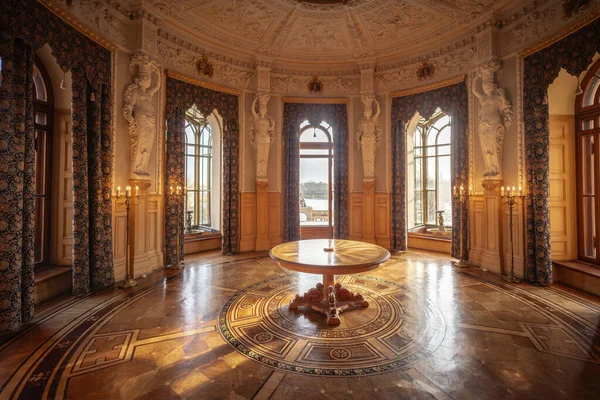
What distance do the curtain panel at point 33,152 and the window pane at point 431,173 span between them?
7.41 meters

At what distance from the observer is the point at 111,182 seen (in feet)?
14.8

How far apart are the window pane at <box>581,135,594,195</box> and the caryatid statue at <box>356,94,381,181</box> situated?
3675 mm

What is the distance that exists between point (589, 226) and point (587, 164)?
1.01m

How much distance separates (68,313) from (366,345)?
11.5 ft

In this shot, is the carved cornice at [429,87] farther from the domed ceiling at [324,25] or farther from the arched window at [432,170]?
the arched window at [432,170]

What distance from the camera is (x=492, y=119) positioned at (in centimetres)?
514

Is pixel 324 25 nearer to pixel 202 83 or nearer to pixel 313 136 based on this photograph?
pixel 313 136

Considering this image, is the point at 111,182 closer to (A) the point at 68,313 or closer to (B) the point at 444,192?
(A) the point at 68,313

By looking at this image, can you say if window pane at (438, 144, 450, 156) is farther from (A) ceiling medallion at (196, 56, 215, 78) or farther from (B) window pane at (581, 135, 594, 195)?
(A) ceiling medallion at (196, 56, 215, 78)

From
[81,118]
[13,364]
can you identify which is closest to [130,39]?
[81,118]

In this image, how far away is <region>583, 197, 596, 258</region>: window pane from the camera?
4.55 metres

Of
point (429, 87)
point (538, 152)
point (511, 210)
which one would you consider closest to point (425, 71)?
point (429, 87)


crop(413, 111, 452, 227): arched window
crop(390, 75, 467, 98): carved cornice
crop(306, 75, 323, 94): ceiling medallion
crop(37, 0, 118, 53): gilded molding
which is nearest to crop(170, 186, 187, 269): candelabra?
crop(37, 0, 118, 53): gilded molding

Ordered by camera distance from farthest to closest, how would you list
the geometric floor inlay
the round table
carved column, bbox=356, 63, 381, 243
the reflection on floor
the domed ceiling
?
carved column, bbox=356, 63, 381, 243
the domed ceiling
the round table
the geometric floor inlay
the reflection on floor
